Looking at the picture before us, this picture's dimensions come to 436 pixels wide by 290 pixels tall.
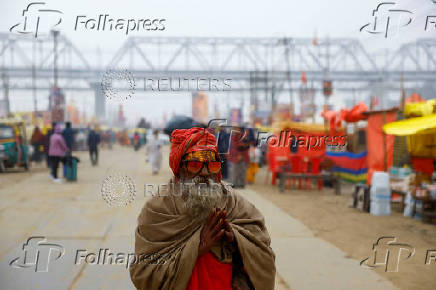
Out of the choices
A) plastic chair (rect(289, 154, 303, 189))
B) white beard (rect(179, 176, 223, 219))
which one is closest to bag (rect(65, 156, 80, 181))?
plastic chair (rect(289, 154, 303, 189))

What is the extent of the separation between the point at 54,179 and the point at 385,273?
10.4 m

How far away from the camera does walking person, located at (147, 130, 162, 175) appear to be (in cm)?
1549

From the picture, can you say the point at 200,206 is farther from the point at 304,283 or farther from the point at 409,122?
the point at 409,122

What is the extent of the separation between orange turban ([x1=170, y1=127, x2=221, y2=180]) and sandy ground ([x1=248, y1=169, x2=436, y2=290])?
3246 millimetres

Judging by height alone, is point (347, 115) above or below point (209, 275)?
above

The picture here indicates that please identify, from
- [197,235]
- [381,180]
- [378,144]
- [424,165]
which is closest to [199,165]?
[197,235]

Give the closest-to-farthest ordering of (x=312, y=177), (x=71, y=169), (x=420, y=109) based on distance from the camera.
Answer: (x=420, y=109), (x=312, y=177), (x=71, y=169)

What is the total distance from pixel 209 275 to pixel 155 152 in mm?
13514

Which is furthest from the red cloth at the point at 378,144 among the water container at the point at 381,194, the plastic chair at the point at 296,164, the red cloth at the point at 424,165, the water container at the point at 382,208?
the plastic chair at the point at 296,164

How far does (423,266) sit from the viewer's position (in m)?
5.25

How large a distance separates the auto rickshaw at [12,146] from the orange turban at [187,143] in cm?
1632

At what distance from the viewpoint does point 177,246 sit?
2.28 metres

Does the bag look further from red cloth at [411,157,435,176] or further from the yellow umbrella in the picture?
→ red cloth at [411,157,435,176]

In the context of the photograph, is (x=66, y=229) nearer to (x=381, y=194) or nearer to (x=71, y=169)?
(x=381, y=194)
